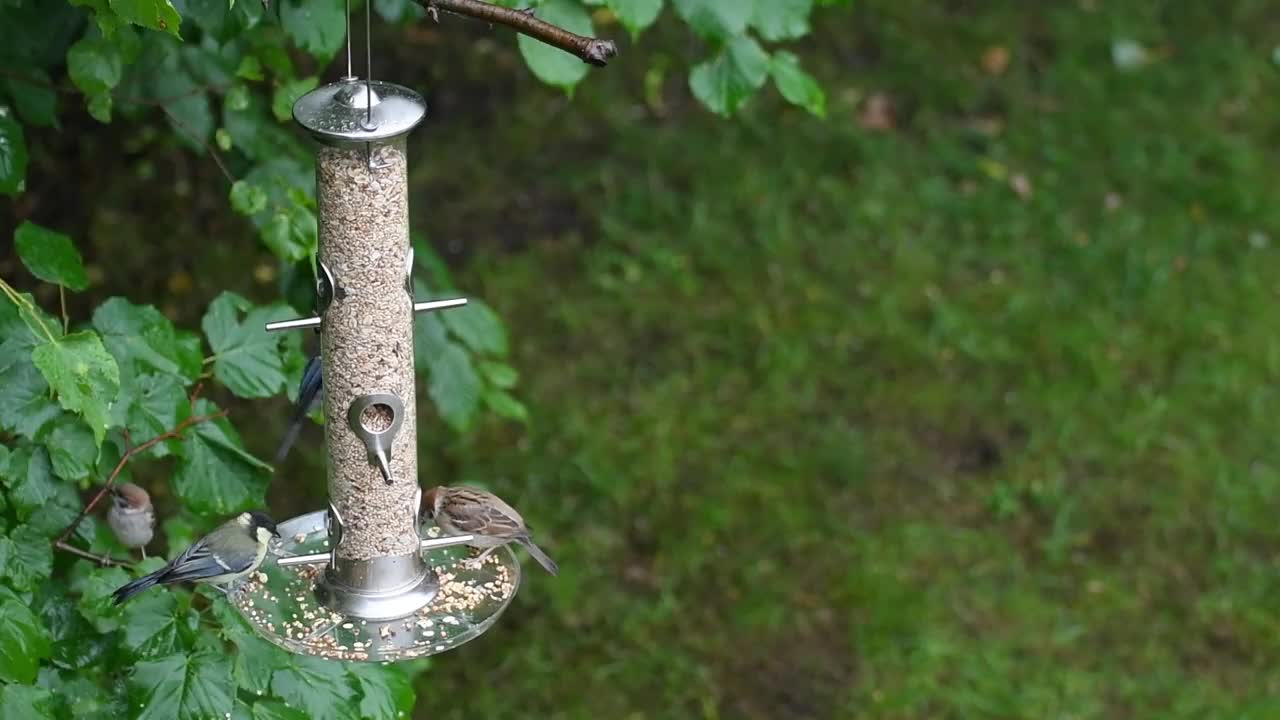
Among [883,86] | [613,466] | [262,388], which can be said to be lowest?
[613,466]

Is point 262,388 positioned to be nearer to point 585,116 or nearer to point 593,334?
point 593,334

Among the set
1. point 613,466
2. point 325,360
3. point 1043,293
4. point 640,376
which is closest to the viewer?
point 325,360

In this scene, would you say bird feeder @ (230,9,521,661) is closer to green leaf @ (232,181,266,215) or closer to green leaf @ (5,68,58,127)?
green leaf @ (232,181,266,215)

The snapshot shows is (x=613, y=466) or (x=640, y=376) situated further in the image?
(x=640, y=376)

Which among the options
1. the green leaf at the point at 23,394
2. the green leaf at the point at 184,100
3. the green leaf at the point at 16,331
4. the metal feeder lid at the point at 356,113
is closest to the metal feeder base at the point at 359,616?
the green leaf at the point at 23,394

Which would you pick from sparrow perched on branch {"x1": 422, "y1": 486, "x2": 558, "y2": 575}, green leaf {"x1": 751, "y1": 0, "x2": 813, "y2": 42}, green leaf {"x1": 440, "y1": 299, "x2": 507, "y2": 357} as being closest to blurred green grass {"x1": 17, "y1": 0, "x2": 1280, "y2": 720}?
green leaf {"x1": 440, "y1": 299, "x2": 507, "y2": 357}

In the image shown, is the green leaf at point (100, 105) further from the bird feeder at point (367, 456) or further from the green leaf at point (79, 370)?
the green leaf at point (79, 370)

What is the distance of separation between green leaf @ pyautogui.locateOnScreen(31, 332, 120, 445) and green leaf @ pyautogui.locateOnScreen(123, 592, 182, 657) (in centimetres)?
40

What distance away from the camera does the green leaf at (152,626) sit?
2.84m

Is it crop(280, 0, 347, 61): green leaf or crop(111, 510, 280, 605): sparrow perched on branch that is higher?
crop(280, 0, 347, 61): green leaf

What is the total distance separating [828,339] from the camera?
6.63m

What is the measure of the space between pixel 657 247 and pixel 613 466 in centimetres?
138

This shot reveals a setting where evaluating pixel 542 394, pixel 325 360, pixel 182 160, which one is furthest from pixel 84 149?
pixel 325 360

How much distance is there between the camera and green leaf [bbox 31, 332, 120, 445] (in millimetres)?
2512
